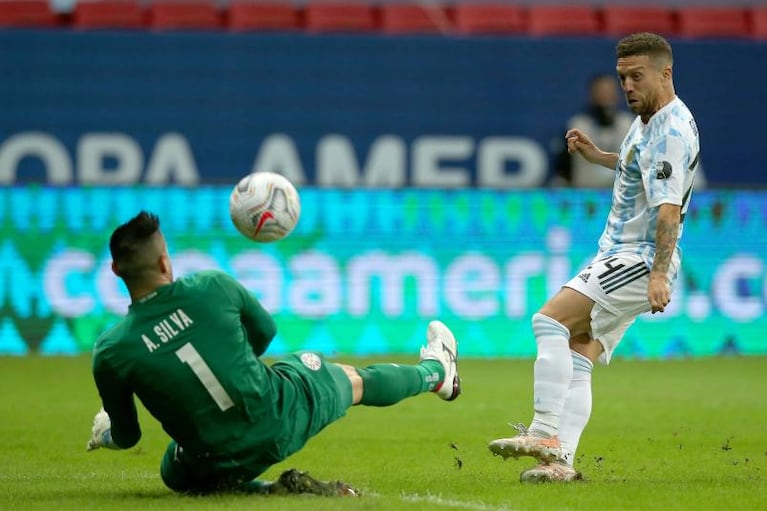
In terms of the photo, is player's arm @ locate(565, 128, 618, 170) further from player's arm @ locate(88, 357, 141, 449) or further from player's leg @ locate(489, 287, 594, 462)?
player's arm @ locate(88, 357, 141, 449)

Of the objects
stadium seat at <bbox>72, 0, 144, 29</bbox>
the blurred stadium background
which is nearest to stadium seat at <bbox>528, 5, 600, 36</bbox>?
the blurred stadium background

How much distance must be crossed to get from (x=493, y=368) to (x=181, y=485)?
21.1 ft

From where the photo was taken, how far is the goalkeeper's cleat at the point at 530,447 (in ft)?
20.9

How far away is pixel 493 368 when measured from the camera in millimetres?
12406

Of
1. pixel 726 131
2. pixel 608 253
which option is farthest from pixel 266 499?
pixel 726 131

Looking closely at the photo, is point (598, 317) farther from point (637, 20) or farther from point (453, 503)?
point (637, 20)

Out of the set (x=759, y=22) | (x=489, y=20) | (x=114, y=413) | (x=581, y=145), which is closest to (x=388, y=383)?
(x=114, y=413)

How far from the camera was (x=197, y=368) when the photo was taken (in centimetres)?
577

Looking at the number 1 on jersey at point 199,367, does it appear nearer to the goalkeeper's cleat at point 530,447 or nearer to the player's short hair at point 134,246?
the player's short hair at point 134,246

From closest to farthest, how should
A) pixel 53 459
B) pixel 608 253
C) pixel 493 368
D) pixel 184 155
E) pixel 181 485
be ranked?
pixel 181 485 → pixel 608 253 → pixel 53 459 → pixel 493 368 → pixel 184 155

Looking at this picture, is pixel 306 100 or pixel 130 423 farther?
pixel 306 100

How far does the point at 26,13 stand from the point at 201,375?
12193 mm

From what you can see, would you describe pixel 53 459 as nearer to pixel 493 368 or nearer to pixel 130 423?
pixel 130 423

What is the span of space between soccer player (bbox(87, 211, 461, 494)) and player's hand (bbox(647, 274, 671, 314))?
148 cm
